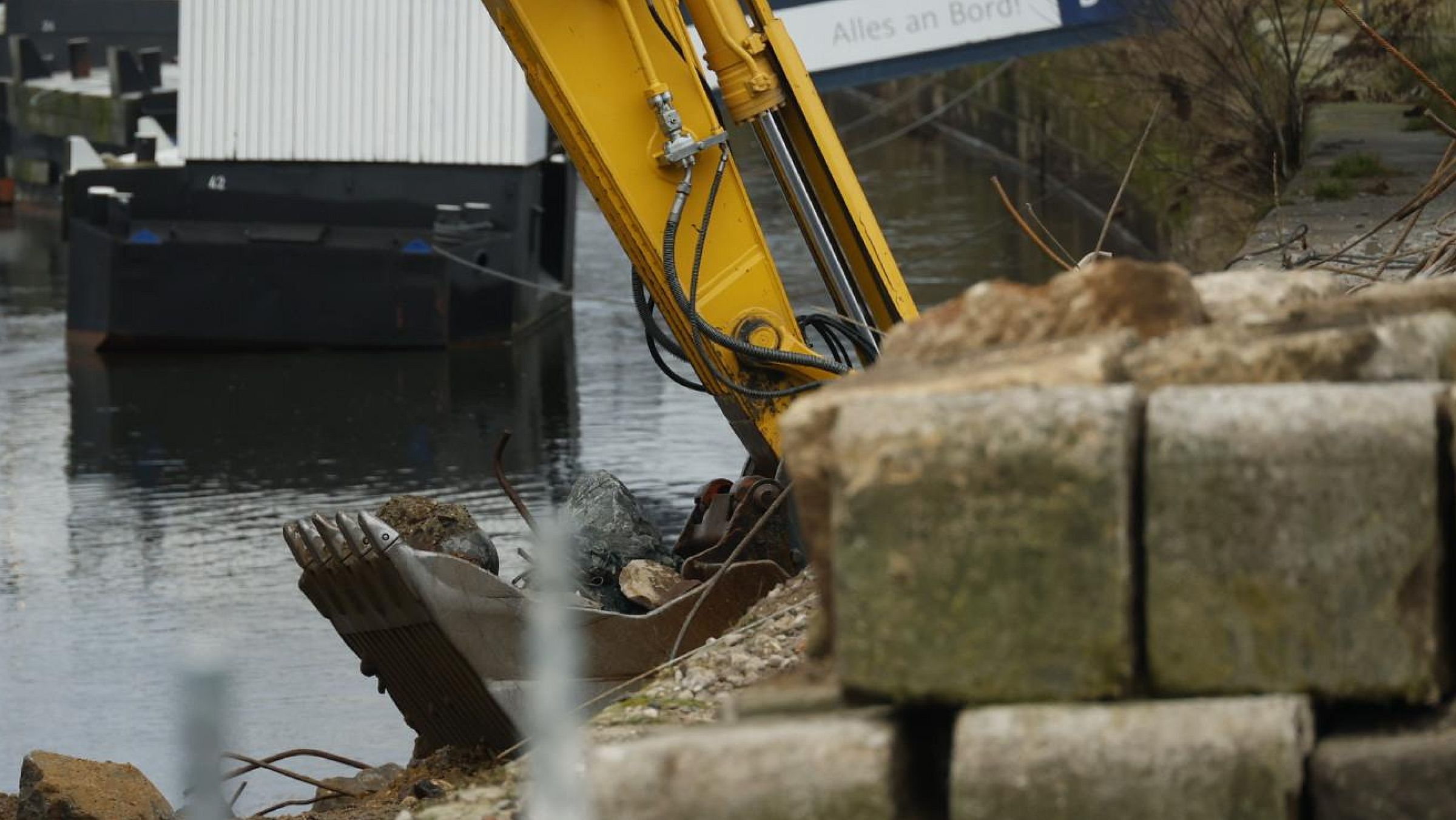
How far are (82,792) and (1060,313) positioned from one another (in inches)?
157

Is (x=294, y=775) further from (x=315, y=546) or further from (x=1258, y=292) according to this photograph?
(x=1258, y=292)

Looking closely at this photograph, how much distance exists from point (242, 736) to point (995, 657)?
Result: 5649mm

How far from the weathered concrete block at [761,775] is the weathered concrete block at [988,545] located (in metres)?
0.10

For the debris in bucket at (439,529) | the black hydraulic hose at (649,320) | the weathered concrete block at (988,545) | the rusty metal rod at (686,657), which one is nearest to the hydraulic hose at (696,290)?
the black hydraulic hose at (649,320)

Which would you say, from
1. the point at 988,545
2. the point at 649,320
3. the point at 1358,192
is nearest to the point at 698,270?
the point at 649,320

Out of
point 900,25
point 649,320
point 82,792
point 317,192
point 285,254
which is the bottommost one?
point 82,792

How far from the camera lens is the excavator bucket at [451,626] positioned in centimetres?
678

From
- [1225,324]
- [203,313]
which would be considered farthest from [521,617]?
[203,313]

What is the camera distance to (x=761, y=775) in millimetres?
3062

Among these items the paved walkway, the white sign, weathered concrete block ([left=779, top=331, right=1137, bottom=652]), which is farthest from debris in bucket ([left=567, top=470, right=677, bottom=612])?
the white sign

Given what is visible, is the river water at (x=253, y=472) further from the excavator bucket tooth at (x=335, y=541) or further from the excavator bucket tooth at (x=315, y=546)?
the excavator bucket tooth at (x=335, y=541)

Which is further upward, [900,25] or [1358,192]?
[900,25]

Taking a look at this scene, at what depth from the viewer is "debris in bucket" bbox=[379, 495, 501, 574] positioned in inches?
301

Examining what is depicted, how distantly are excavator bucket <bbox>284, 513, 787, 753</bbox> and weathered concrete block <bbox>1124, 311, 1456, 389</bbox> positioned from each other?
3700mm
